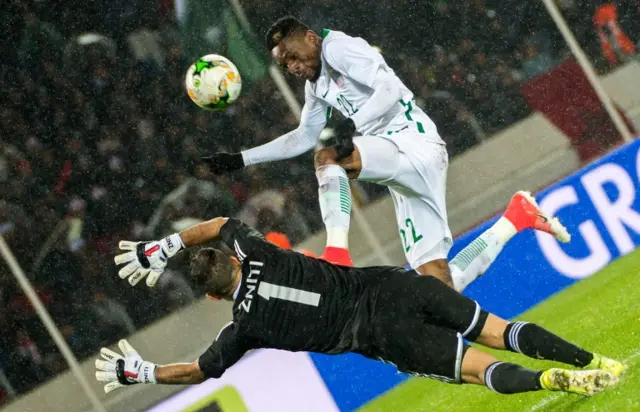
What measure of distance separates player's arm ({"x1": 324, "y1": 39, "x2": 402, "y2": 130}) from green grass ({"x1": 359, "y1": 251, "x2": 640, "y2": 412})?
5.69ft

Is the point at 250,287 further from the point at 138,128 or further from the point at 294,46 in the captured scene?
the point at 138,128

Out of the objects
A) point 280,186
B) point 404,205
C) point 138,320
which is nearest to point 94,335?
point 138,320

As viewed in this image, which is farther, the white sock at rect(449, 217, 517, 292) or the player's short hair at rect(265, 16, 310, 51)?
the white sock at rect(449, 217, 517, 292)

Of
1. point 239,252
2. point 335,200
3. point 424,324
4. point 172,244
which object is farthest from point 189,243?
point 424,324

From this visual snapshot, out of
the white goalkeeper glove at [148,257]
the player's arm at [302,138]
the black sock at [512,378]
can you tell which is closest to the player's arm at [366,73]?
the player's arm at [302,138]

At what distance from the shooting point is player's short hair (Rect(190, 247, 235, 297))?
16.5 ft

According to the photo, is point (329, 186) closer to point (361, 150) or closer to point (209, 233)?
point (361, 150)

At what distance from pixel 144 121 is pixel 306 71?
2585 millimetres

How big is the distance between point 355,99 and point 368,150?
74 centimetres

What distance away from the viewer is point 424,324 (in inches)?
199

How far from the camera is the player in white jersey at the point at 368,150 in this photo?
5.74m

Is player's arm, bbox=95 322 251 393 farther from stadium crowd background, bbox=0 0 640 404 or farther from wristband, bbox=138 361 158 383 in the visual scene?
stadium crowd background, bbox=0 0 640 404

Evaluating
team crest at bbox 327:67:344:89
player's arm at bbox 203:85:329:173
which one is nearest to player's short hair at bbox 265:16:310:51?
team crest at bbox 327:67:344:89

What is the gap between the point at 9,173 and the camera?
328 inches
